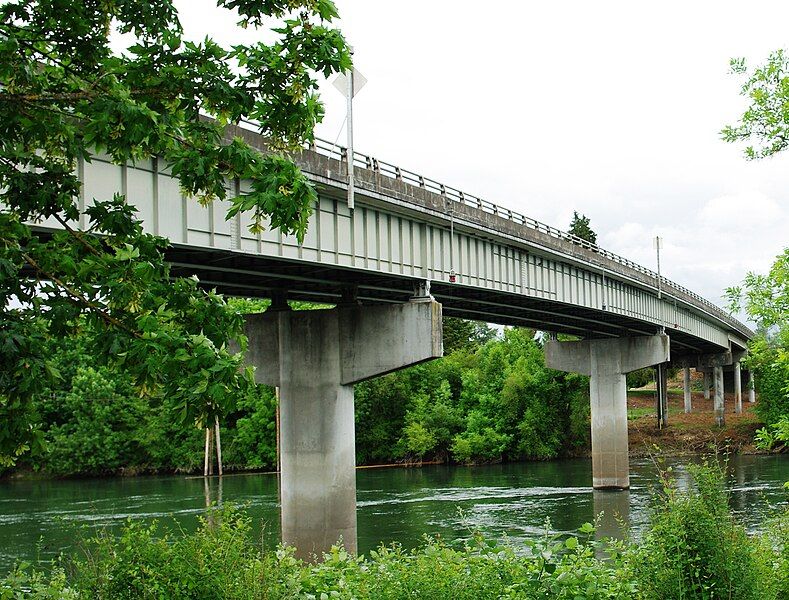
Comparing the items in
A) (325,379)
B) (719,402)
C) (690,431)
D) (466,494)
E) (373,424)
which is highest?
(325,379)

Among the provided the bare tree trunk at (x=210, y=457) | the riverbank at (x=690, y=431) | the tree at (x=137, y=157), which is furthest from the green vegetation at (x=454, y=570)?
the bare tree trunk at (x=210, y=457)

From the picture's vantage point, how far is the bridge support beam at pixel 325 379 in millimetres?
30141

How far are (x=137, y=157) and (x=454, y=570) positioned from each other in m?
6.00

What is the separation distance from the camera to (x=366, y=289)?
1423 inches

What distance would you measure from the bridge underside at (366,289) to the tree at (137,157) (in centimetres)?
1223

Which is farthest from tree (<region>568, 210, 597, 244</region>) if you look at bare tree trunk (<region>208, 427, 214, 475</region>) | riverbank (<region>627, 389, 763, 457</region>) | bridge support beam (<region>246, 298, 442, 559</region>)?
bridge support beam (<region>246, 298, 442, 559</region>)

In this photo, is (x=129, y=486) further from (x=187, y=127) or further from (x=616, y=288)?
(x=187, y=127)

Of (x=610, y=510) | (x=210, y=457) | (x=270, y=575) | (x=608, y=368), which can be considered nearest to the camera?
(x=270, y=575)

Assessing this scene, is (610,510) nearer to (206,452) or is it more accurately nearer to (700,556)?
(700,556)

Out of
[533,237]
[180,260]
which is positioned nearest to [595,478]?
[533,237]

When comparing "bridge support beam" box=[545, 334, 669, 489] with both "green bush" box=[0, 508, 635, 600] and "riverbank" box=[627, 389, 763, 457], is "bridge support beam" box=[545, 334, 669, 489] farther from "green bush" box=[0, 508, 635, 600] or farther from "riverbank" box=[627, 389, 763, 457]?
"green bush" box=[0, 508, 635, 600]

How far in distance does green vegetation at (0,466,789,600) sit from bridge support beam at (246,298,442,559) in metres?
16.4

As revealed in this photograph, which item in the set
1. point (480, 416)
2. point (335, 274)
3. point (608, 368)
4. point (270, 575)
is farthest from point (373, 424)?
point (270, 575)

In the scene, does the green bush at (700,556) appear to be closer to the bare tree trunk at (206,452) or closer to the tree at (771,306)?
the tree at (771,306)
